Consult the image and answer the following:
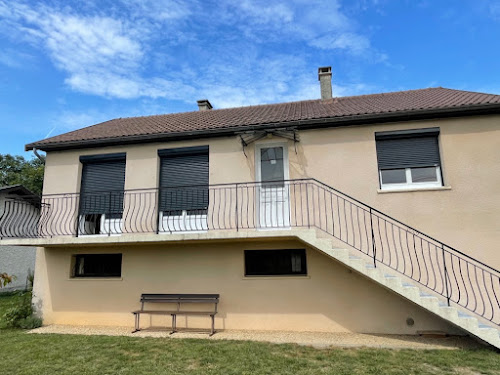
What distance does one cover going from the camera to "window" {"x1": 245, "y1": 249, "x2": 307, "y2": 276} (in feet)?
26.7

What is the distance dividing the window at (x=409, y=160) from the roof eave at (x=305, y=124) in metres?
0.40

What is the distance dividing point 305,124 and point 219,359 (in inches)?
233

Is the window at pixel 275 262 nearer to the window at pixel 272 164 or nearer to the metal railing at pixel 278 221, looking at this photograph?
the metal railing at pixel 278 221

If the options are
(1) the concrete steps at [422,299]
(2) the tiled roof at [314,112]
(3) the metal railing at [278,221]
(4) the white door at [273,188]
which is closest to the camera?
(1) the concrete steps at [422,299]

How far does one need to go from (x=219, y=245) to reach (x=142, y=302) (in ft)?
8.45

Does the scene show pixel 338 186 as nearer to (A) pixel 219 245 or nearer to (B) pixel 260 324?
(A) pixel 219 245

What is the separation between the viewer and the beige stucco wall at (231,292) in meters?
7.46

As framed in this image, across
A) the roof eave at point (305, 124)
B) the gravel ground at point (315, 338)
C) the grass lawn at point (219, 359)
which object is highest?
the roof eave at point (305, 124)

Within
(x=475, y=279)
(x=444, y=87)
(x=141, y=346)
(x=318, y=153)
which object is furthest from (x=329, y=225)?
(x=444, y=87)

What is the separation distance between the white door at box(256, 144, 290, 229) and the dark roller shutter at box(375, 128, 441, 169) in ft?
8.29

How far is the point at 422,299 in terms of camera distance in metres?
6.05

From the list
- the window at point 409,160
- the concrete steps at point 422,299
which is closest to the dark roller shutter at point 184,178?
the concrete steps at point 422,299

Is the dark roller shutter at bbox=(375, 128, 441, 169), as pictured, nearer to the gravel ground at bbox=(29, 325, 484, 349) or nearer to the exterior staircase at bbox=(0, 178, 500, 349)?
the exterior staircase at bbox=(0, 178, 500, 349)

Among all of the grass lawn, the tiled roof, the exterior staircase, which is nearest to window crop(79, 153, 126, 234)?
the exterior staircase
